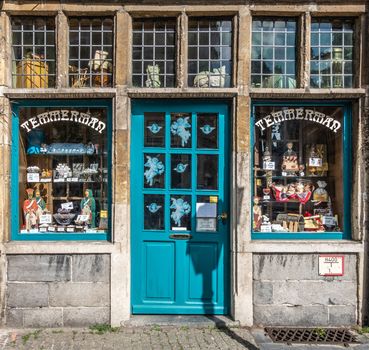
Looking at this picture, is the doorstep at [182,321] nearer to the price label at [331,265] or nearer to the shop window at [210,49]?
the price label at [331,265]

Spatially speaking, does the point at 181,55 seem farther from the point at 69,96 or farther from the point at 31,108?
the point at 31,108

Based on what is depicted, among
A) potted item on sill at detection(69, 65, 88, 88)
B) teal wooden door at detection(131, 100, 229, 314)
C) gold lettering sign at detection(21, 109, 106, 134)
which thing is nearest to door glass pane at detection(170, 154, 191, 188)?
teal wooden door at detection(131, 100, 229, 314)

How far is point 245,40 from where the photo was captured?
19.3 feet

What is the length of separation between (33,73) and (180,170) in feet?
7.62

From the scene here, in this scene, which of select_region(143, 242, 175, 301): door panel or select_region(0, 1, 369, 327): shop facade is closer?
select_region(0, 1, 369, 327): shop facade

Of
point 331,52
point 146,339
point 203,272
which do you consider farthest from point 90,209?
point 331,52

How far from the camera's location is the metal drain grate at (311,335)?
5.44 meters

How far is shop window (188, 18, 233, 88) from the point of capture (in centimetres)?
604

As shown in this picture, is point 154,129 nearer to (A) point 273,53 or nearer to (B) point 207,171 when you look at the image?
(B) point 207,171

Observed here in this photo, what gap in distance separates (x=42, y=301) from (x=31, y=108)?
250cm

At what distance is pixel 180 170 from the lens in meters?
6.06

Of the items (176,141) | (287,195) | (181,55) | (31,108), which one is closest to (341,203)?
(287,195)

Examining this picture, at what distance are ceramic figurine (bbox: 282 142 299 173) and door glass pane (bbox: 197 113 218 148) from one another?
Answer: 0.97m

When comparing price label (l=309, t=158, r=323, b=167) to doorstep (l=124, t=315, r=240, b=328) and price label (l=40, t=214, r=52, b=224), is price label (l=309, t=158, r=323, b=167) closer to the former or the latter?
doorstep (l=124, t=315, r=240, b=328)
